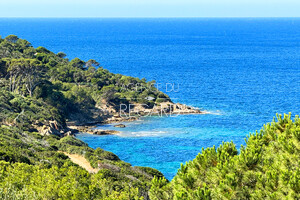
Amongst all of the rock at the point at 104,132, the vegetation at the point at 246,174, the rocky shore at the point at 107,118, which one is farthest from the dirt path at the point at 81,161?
the rock at the point at 104,132

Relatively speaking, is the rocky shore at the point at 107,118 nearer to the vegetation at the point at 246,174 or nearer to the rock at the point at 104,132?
the rock at the point at 104,132

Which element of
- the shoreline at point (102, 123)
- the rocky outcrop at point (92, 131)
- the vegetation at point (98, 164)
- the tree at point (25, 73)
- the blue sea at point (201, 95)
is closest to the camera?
the vegetation at point (98, 164)

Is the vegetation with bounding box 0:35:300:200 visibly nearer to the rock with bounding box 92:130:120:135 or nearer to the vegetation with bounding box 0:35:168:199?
the vegetation with bounding box 0:35:168:199

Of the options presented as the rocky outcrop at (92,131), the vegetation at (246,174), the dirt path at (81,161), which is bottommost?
the rocky outcrop at (92,131)

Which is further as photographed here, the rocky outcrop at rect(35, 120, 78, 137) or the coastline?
the coastline

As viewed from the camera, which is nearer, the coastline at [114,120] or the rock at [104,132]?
the rock at [104,132]

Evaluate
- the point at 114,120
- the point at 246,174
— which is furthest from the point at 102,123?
the point at 246,174

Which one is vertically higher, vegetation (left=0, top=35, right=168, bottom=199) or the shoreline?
vegetation (left=0, top=35, right=168, bottom=199)

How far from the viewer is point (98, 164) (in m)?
37.5

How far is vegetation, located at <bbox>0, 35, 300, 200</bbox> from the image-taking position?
57.6ft

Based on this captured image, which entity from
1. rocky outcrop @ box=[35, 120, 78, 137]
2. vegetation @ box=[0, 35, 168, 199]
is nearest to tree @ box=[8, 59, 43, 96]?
vegetation @ box=[0, 35, 168, 199]

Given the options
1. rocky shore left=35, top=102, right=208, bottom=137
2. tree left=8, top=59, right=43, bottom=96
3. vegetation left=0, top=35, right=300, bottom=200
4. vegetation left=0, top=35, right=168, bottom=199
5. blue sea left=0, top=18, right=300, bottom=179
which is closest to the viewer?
vegetation left=0, top=35, right=300, bottom=200

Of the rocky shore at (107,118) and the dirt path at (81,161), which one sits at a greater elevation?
the dirt path at (81,161)

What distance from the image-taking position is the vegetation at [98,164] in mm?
17562
